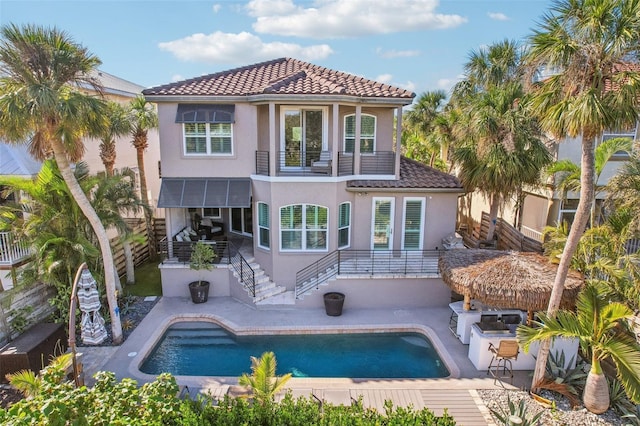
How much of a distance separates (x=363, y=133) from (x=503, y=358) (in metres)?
11.9

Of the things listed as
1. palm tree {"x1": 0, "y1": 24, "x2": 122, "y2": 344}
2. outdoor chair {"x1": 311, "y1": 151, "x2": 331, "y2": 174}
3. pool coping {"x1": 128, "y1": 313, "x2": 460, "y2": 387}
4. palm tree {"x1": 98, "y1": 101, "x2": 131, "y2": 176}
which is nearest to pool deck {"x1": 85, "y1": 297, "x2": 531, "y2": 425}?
pool coping {"x1": 128, "y1": 313, "x2": 460, "y2": 387}

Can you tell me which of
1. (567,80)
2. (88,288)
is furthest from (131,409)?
(567,80)

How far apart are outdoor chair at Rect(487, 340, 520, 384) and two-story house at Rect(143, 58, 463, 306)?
4.81 meters

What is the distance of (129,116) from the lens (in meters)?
20.3

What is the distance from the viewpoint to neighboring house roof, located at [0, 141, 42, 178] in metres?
17.5

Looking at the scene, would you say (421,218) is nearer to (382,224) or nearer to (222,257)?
(382,224)

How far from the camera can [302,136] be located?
19.0 m

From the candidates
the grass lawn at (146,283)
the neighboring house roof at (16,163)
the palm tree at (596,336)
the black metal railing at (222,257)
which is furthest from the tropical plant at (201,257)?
the palm tree at (596,336)

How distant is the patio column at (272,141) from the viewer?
16.8 meters

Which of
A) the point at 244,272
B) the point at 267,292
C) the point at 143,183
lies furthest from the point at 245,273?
the point at 143,183

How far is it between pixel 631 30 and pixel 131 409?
1364 centimetres

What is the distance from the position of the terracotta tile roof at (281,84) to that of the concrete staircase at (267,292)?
27.4 feet

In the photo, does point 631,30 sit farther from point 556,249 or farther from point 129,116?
point 129,116

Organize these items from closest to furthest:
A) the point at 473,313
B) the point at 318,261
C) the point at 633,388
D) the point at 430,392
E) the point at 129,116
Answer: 1. the point at 633,388
2. the point at 430,392
3. the point at 473,313
4. the point at 318,261
5. the point at 129,116
